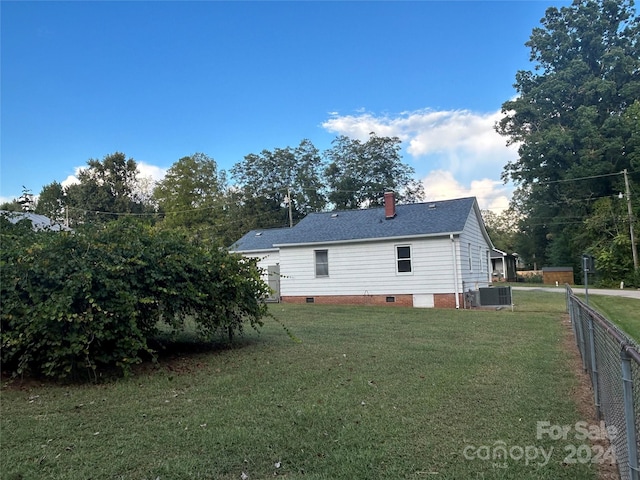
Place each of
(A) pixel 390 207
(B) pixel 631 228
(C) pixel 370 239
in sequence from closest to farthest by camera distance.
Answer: (C) pixel 370 239 → (A) pixel 390 207 → (B) pixel 631 228

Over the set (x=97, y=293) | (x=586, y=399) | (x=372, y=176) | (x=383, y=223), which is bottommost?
(x=586, y=399)

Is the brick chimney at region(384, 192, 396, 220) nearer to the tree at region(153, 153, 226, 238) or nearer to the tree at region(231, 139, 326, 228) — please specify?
the tree at region(231, 139, 326, 228)

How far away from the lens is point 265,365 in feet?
20.8

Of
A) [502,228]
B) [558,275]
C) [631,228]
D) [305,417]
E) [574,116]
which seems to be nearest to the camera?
[305,417]

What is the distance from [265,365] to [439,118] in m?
21.4

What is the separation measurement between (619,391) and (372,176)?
4078cm

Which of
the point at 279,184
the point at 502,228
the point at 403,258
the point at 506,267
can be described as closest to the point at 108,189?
the point at 279,184

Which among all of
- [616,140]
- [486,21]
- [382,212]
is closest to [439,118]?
[382,212]

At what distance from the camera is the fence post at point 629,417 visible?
7.49ft

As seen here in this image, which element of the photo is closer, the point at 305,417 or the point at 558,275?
the point at 305,417

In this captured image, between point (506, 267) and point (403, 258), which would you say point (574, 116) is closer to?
point (506, 267)

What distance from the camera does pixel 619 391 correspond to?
291 centimetres

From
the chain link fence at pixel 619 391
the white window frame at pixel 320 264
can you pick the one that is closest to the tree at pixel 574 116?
the white window frame at pixel 320 264

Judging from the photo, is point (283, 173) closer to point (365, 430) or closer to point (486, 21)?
point (486, 21)
